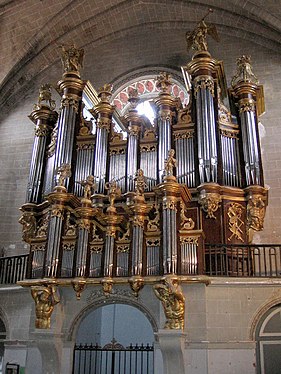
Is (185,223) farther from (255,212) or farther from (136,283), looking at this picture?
(255,212)

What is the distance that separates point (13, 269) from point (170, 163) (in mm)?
6115

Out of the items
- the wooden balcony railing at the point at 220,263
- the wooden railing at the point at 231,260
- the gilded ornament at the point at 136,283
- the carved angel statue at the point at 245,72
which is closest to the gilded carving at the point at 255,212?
the wooden balcony railing at the point at 220,263

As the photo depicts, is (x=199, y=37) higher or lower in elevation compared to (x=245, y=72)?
higher

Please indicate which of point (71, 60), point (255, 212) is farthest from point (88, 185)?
point (71, 60)

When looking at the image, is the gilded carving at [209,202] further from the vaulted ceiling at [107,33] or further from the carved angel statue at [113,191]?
the vaulted ceiling at [107,33]

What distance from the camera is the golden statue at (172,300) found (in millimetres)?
12156

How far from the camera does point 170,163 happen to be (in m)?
13.7

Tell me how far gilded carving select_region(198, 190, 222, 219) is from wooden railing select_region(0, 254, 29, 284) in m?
5.63

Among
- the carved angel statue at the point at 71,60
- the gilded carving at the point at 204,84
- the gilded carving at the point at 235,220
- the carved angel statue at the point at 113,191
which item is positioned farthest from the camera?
the carved angel statue at the point at 71,60

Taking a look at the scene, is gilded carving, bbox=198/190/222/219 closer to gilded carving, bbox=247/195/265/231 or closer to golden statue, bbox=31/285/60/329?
gilded carving, bbox=247/195/265/231

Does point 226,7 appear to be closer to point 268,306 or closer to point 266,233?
point 266,233

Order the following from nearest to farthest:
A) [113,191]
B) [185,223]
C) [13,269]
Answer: [185,223] < [113,191] < [13,269]

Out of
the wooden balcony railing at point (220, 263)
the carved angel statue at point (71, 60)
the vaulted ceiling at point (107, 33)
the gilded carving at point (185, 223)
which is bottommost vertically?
the wooden balcony railing at point (220, 263)

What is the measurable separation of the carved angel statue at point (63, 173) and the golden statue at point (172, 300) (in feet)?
13.9
